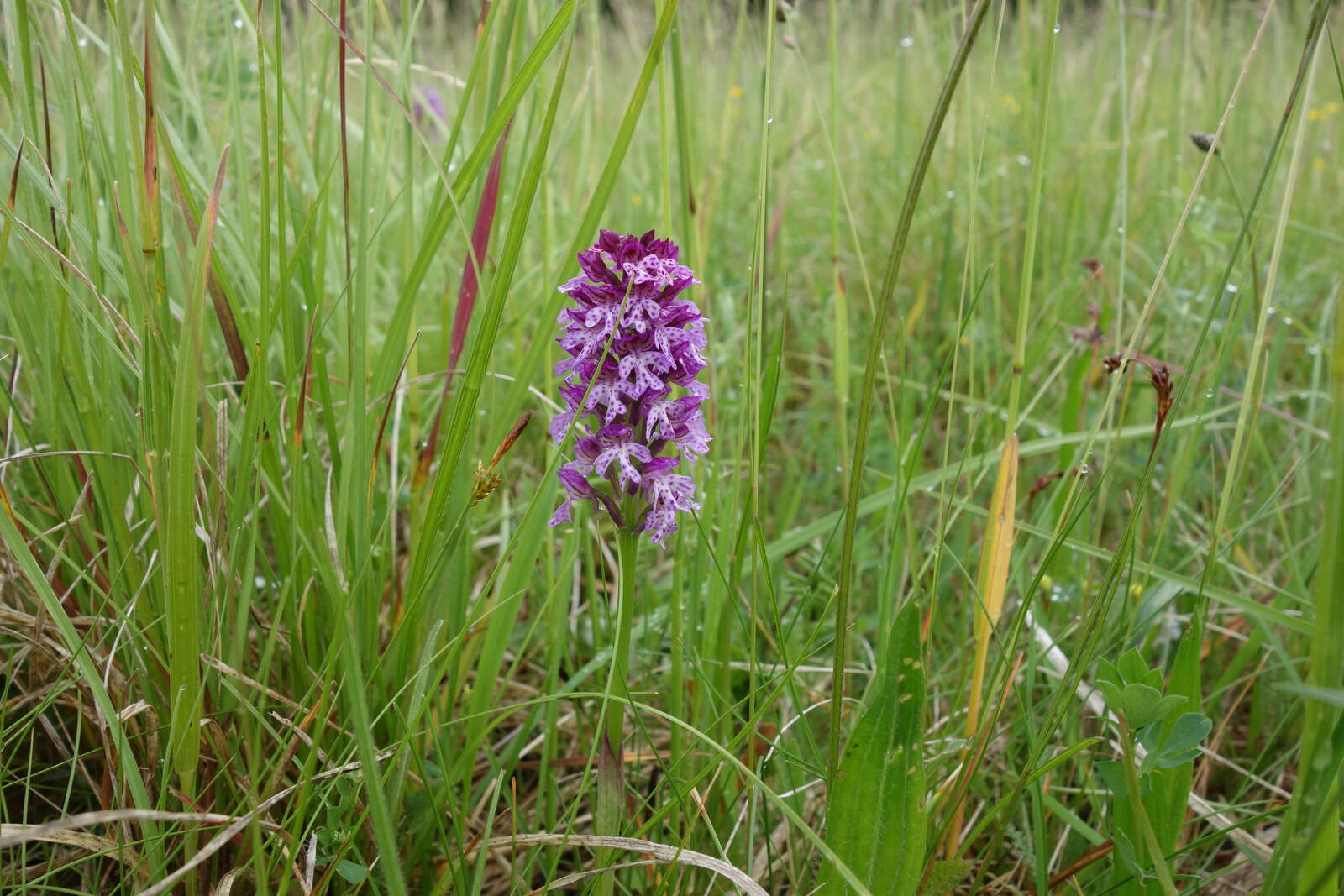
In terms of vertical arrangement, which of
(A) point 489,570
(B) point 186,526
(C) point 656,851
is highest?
(B) point 186,526

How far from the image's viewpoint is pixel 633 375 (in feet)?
3.16

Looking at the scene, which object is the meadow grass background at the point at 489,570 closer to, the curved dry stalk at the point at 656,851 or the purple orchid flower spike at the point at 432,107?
the curved dry stalk at the point at 656,851

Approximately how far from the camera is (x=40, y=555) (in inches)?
49.9

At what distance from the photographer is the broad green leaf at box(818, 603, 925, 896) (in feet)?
2.94

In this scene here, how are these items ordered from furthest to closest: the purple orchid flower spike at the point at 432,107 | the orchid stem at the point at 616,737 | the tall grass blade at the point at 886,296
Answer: the purple orchid flower spike at the point at 432,107 → the orchid stem at the point at 616,737 → the tall grass blade at the point at 886,296

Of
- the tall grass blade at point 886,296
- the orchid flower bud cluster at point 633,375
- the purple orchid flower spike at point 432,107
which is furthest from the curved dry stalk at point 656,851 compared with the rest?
the purple orchid flower spike at point 432,107

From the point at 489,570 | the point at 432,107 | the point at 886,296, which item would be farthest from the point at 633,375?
the point at 432,107

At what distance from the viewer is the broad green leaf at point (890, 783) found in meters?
0.90

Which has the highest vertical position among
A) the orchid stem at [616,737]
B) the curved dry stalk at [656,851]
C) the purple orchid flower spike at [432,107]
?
the purple orchid flower spike at [432,107]

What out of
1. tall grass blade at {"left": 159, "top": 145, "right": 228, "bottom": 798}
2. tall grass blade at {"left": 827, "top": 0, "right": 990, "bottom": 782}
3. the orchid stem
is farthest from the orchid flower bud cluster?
tall grass blade at {"left": 159, "top": 145, "right": 228, "bottom": 798}

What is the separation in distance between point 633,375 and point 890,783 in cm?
50

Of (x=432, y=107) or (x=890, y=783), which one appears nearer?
(x=890, y=783)

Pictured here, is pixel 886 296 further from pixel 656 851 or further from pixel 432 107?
pixel 432 107

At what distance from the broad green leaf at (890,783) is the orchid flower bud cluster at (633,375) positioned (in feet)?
0.90
